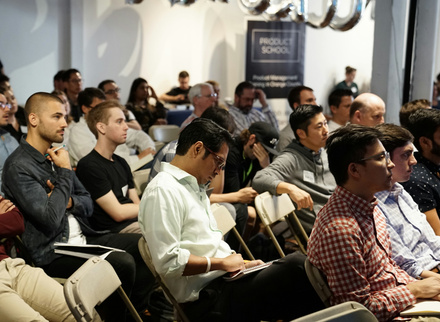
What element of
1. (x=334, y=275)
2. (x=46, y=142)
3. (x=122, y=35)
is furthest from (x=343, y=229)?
(x=122, y=35)

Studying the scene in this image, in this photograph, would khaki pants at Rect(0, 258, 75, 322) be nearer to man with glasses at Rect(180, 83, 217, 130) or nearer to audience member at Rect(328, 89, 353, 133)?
man with glasses at Rect(180, 83, 217, 130)

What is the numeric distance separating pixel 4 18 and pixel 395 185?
717 centimetres

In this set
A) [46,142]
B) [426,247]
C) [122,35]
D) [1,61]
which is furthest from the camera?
[122,35]

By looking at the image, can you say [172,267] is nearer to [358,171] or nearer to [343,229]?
[343,229]

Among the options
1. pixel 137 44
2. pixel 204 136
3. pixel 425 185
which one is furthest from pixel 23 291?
pixel 137 44

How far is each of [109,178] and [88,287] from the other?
1.59 meters

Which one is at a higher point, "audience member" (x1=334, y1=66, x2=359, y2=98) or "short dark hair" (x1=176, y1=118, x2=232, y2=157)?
"short dark hair" (x1=176, y1=118, x2=232, y2=157)

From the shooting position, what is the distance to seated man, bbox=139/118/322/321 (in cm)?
250

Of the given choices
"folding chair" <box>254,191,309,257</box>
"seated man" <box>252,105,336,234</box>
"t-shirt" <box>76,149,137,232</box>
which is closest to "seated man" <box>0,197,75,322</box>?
"t-shirt" <box>76,149,137,232</box>

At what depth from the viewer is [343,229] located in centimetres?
228

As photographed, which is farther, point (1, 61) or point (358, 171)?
point (1, 61)

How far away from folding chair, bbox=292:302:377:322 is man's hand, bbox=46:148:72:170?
1910 mm

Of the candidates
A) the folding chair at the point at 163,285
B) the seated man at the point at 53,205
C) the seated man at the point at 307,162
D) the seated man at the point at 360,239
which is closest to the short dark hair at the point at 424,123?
the seated man at the point at 307,162

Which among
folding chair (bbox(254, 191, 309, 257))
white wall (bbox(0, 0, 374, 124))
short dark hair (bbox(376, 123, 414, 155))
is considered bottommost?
folding chair (bbox(254, 191, 309, 257))
